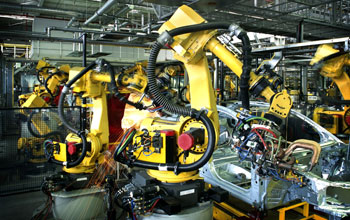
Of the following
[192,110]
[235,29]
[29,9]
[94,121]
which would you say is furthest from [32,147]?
[235,29]

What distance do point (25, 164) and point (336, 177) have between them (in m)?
6.32

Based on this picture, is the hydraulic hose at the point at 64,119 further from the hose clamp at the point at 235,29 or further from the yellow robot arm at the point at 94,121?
the hose clamp at the point at 235,29

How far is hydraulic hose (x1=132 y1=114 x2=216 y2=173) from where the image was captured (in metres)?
2.59

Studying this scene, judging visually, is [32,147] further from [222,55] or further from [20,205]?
[222,55]

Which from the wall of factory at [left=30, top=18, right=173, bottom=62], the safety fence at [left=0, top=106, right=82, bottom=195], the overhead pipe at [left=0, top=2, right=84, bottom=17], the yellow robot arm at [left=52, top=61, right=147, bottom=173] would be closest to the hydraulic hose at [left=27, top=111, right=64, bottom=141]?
the safety fence at [left=0, top=106, right=82, bottom=195]

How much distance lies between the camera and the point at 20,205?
16.2ft

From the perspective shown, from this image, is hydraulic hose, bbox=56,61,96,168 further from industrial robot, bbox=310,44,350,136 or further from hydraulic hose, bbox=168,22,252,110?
industrial robot, bbox=310,44,350,136

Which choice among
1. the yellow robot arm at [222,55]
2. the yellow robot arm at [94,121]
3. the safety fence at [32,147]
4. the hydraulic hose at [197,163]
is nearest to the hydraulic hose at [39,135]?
the safety fence at [32,147]

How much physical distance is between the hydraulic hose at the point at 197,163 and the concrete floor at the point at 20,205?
8.89 feet

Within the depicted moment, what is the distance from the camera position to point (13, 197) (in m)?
5.34

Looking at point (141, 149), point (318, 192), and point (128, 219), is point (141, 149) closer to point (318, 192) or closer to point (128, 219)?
point (128, 219)

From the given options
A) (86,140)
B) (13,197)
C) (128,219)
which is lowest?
(13,197)

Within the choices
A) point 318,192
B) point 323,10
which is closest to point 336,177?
point 318,192

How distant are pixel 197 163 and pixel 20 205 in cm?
384
